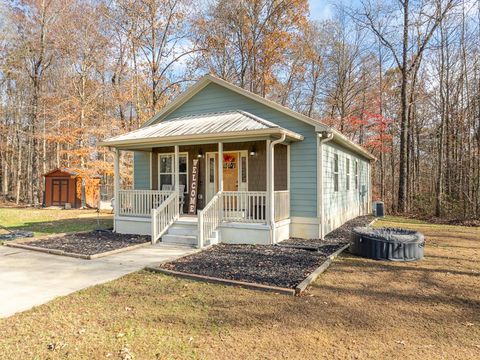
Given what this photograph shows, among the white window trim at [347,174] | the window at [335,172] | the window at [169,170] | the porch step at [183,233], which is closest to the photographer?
the porch step at [183,233]

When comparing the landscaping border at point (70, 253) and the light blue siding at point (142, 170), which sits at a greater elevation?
the light blue siding at point (142, 170)

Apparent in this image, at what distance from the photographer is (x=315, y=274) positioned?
5.72 m

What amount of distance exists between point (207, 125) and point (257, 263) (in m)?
4.64

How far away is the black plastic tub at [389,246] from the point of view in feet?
22.7

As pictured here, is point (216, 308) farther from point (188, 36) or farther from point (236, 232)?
point (188, 36)

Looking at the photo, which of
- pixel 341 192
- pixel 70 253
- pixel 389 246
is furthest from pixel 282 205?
pixel 70 253

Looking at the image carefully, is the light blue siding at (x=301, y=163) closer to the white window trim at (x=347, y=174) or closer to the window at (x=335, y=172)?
the window at (x=335, y=172)

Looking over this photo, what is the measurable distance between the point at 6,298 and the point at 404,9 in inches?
851

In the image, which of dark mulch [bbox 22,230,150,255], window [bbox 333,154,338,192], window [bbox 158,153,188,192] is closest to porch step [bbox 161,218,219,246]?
dark mulch [bbox 22,230,150,255]

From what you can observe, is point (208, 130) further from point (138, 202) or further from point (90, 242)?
point (90, 242)

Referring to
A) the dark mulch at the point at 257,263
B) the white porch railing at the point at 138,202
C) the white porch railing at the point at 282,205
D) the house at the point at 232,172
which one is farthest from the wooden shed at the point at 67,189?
the dark mulch at the point at 257,263

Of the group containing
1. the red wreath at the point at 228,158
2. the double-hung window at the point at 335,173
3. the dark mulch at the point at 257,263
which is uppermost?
the red wreath at the point at 228,158

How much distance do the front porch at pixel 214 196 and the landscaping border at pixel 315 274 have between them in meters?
1.70

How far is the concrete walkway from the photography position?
4.77 m
